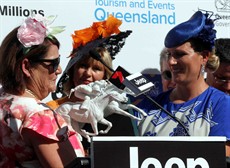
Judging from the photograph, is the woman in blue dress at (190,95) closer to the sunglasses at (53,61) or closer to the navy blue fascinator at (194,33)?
the navy blue fascinator at (194,33)

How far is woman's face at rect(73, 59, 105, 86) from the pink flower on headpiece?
3.00 feet

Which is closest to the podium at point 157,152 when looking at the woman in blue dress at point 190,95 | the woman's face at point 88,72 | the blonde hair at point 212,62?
the woman in blue dress at point 190,95

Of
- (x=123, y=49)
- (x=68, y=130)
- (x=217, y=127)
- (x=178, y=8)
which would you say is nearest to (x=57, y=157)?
(x=68, y=130)

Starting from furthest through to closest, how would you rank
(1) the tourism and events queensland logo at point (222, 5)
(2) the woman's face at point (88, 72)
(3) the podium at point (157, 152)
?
1. (1) the tourism and events queensland logo at point (222, 5)
2. (2) the woman's face at point (88, 72)
3. (3) the podium at point (157, 152)

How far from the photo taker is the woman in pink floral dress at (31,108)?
2.03 metres

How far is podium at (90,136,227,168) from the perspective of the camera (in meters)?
1.90

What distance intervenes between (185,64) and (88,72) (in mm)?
501

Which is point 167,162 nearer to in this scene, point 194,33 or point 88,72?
point 194,33

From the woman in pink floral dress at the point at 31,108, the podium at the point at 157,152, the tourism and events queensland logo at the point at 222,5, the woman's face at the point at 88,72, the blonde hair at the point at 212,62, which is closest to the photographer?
the podium at the point at 157,152

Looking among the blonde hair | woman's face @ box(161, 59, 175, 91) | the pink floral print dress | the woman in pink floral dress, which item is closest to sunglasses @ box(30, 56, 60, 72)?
the woman in pink floral dress

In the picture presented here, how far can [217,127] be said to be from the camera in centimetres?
273

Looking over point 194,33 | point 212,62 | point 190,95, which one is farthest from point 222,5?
point 190,95

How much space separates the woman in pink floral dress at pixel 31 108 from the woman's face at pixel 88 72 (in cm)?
91

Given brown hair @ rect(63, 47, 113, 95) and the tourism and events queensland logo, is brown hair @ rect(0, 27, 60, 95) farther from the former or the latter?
the tourism and events queensland logo
